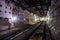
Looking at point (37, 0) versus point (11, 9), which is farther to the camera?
point (11, 9)

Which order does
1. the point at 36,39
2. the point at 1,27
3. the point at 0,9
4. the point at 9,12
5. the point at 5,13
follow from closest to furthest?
the point at 36,39 → the point at 1,27 → the point at 0,9 → the point at 5,13 → the point at 9,12

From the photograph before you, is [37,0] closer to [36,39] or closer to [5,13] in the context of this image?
[5,13]

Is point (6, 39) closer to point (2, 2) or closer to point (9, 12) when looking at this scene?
point (2, 2)

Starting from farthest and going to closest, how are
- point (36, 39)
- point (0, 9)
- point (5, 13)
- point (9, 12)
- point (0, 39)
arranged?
point (9, 12), point (5, 13), point (0, 9), point (0, 39), point (36, 39)

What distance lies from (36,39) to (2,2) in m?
9.74

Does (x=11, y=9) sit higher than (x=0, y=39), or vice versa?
(x=11, y=9)

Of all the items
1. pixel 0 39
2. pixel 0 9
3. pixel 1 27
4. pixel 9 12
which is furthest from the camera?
pixel 9 12

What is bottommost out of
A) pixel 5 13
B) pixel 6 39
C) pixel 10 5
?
pixel 6 39

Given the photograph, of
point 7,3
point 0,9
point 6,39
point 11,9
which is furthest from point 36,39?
point 11,9

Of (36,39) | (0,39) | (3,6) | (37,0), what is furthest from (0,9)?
(36,39)

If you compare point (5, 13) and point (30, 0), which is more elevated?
point (30, 0)

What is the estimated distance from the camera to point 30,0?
15.6 meters

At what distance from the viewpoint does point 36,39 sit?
9.16 meters

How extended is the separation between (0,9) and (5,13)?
147cm
